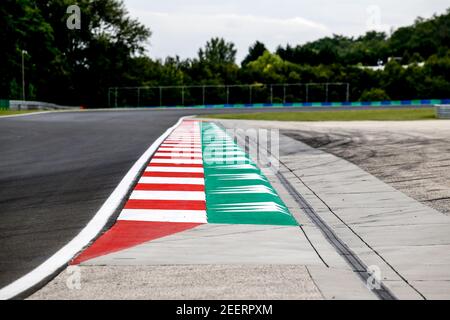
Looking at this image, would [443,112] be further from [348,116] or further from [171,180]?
[171,180]

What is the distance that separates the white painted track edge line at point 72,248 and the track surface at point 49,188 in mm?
97

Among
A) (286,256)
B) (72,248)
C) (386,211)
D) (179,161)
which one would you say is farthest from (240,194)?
(179,161)

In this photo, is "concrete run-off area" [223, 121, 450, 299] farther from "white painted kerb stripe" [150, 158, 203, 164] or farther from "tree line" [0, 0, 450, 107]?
"tree line" [0, 0, 450, 107]

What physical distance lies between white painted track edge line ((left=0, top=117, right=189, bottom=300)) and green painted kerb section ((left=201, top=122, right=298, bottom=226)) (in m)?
1.29

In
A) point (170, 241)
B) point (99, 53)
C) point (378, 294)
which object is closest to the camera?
point (378, 294)

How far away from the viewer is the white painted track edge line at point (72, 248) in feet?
17.4

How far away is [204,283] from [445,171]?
7.91 meters

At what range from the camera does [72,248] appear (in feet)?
22.0

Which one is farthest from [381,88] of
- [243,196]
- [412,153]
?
[243,196]

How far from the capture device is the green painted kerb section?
8.55m

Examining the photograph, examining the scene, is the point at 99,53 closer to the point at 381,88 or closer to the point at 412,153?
the point at 381,88

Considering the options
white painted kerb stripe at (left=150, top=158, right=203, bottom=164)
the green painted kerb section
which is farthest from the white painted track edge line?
white painted kerb stripe at (left=150, top=158, right=203, bottom=164)

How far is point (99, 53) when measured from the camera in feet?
272

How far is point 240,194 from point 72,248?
159 inches
